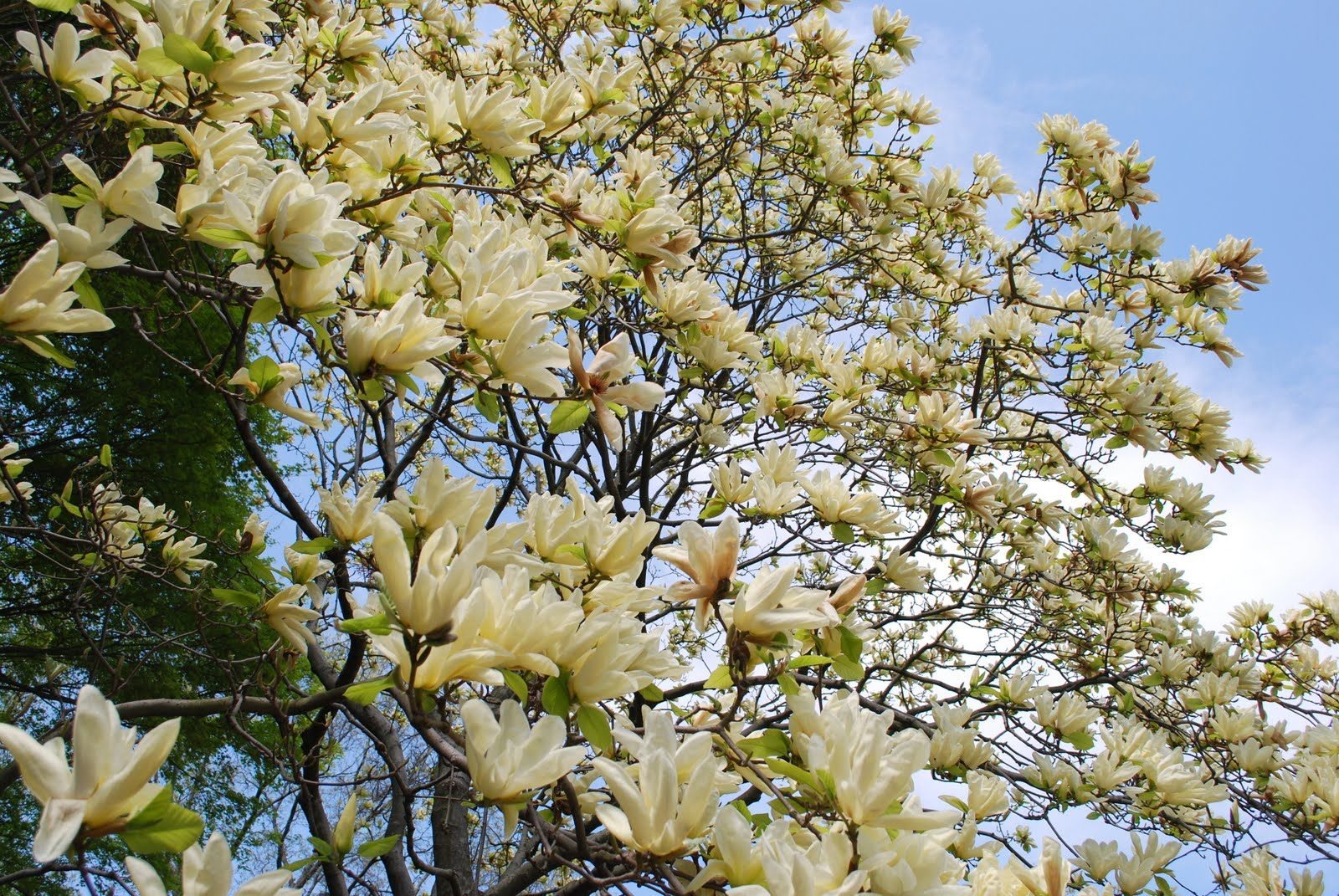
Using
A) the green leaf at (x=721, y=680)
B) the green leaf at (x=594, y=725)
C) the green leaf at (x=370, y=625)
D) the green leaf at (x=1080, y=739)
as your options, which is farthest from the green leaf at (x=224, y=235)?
the green leaf at (x=1080, y=739)

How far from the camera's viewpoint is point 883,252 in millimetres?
4535

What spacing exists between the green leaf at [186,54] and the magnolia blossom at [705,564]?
118 cm

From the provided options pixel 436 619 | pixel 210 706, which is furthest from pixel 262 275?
pixel 210 706

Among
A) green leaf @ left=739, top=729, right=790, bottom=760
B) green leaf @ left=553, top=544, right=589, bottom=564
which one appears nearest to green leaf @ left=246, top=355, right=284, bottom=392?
green leaf @ left=553, top=544, right=589, bottom=564

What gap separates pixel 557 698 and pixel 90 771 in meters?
0.51

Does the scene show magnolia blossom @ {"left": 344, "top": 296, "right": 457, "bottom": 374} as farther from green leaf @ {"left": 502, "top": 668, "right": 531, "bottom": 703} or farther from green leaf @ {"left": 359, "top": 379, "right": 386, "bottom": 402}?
green leaf @ {"left": 502, "top": 668, "right": 531, "bottom": 703}

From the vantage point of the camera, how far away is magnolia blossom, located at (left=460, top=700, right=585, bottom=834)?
920 mm

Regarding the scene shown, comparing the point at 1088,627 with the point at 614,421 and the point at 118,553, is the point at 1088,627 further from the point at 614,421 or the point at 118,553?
the point at 118,553

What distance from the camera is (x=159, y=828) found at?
0.77 metres

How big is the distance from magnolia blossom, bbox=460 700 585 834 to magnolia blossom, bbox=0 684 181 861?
32cm

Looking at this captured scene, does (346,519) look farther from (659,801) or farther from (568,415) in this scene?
(659,801)

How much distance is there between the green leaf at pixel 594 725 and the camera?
1.06m

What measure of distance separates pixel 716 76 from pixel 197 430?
204 inches

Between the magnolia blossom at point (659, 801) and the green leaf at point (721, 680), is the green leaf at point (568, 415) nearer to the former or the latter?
the green leaf at point (721, 680)
